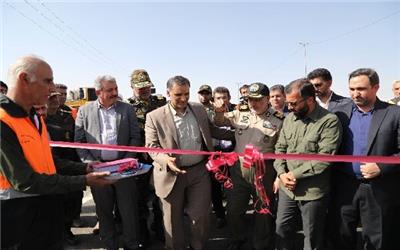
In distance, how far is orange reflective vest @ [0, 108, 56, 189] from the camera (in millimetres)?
2131

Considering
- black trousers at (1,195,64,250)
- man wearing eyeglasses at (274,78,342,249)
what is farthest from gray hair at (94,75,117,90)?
man wearing eyeglasses at (274,78,342,249)

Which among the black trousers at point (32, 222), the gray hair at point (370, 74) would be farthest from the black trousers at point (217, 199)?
the black trousers at point (32, 222)

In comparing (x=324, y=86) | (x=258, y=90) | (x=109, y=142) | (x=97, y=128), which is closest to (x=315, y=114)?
(x=258, y=90)

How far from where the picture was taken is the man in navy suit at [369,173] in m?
3.08

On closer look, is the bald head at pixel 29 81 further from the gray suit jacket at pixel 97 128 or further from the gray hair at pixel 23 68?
the gray suit jacket at pixel 97 128

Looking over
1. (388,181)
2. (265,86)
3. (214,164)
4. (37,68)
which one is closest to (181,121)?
(214,164)

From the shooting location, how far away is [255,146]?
12.8ft

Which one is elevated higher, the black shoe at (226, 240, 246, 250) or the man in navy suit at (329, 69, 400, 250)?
the man in navy suit at (329, 69, 400, 250)

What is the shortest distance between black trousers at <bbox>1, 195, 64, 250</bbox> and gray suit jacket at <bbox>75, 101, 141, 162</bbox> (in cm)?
153

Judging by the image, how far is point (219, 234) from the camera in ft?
16.0

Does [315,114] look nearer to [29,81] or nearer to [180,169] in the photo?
[180,169]

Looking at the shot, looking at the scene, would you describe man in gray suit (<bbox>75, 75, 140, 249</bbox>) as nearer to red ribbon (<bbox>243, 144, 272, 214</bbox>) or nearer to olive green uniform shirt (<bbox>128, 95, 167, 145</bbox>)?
olive green uniform shirt (<bbox>128, 95, 167, 145</bbox>)

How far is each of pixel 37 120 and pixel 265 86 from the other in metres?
2.57

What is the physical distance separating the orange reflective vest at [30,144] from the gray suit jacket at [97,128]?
1601mm
